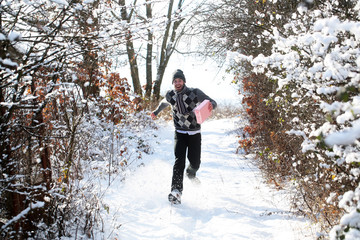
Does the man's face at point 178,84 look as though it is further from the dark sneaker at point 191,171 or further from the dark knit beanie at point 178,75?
the dark sneaker at point 191,171

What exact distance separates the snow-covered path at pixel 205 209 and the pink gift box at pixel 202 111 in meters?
1.16

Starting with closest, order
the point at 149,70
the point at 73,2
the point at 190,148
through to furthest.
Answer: the point at 73,2 < the point at 190,148 < the point at 149,70

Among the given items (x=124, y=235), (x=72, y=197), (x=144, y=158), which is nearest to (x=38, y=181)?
(x=72, y=197)

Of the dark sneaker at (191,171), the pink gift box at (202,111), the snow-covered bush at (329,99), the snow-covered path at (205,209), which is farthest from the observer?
the dark sneaker at (191,171)

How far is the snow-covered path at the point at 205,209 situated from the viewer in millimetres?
2846

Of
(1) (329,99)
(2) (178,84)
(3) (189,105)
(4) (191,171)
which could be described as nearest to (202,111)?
(3) (189,105)

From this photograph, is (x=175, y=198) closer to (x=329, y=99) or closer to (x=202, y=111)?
(x=202, y=111)

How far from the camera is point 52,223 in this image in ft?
8.44

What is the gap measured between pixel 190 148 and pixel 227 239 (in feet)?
5.66

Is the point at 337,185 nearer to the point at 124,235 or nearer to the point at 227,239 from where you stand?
the point at 227,239

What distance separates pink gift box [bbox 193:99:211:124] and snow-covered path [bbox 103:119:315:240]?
1163 mm

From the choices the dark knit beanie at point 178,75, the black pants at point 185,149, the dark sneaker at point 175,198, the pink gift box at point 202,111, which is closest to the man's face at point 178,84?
the dark knit beanie at point 178,75

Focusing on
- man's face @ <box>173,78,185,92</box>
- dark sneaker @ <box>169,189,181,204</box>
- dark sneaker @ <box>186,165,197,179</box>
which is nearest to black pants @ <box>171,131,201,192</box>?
dark sneaker @ <box>186,165,197,179</box>

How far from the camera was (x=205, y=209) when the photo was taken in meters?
3.58
